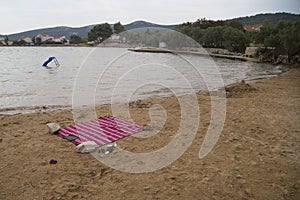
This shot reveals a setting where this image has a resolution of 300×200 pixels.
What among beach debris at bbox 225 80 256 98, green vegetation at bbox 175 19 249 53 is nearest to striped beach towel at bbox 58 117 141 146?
beach debris at bbox 225 80 256 98

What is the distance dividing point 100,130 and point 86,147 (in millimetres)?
1139

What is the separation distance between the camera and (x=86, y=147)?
14.3 feet

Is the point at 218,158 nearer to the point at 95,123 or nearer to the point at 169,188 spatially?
the point at 169,188

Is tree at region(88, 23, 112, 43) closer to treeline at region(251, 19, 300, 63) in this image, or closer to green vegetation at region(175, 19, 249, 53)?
green vegetation at region(175, 19, 249, 53)

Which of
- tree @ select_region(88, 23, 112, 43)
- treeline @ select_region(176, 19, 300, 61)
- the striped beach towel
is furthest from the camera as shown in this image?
tree @ select_region(88, 23, 112, 43)

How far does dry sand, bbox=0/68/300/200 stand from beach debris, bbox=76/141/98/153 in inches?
4.5

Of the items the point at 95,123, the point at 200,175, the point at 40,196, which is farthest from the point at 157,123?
the point at 40,196

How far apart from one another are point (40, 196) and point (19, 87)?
36.7ft

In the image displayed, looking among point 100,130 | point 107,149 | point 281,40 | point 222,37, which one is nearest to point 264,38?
point 281,40

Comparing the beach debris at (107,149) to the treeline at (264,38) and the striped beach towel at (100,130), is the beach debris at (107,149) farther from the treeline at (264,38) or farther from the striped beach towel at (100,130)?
the treeline at (264,38)

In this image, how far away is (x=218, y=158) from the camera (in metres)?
4.05

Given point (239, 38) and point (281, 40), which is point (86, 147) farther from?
point (239, 38)

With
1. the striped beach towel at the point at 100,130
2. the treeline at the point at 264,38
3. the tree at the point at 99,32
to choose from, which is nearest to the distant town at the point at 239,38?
the treeline at the point at 264,38

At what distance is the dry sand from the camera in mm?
3080
